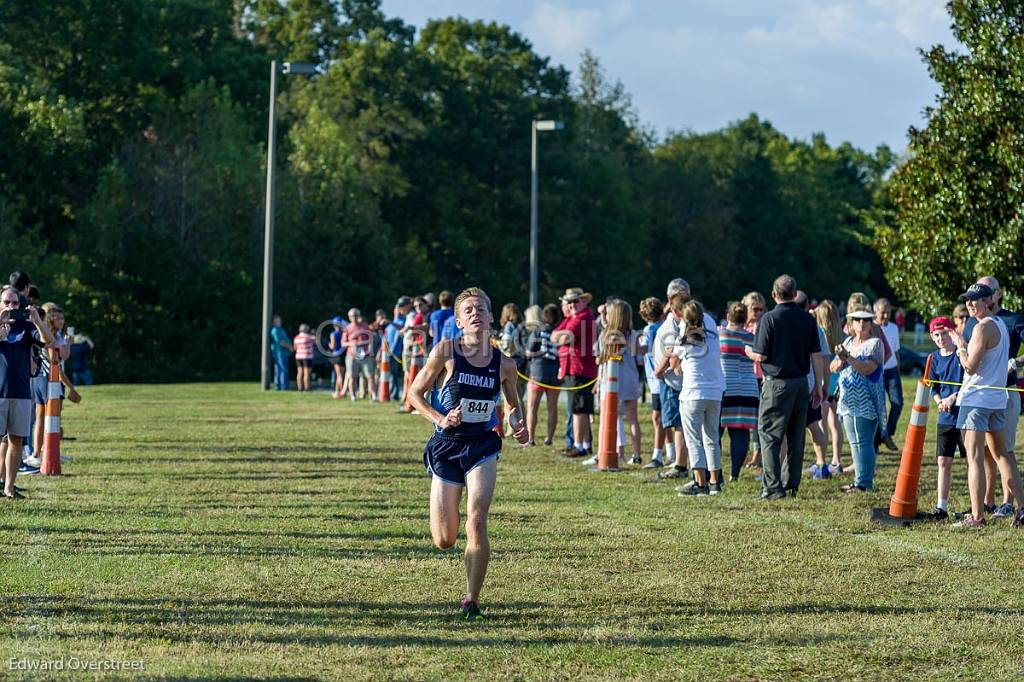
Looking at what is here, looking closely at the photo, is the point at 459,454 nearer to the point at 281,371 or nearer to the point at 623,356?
the point at 623,356

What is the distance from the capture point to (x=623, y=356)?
58.6ft

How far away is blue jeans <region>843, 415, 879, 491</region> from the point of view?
14516mm

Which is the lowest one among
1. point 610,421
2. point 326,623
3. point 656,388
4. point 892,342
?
point 326,623

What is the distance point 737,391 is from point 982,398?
3.92 metres

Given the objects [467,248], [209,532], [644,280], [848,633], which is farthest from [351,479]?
[644,280]

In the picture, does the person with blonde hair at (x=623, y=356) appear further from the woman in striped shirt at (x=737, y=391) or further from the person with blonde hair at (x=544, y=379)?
the woman in striped shirt at (x=737, y=391)

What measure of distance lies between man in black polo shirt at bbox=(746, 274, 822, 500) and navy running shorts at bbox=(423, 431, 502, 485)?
5949mm

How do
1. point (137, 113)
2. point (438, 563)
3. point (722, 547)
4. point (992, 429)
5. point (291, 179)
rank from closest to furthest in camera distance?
point (438, 563) → point (722, 547) → point (992, 429) → point (291, 179) → point (137, 113)

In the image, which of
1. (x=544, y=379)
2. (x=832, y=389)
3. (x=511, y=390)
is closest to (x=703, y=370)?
(x=832, y=389)

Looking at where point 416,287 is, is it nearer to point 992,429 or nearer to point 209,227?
point 209,227

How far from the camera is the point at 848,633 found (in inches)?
320

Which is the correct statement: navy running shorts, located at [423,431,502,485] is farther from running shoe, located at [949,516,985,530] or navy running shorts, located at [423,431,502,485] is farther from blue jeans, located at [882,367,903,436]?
blue jeans, located at [882,367,903,436]

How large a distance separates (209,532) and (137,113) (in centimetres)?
4880

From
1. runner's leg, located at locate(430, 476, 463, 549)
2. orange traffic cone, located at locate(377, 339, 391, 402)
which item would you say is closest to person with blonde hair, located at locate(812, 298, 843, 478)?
runner's leg, located at locate(430, 476, 463, 549)
